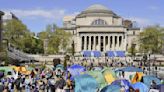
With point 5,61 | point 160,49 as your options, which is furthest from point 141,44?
point 5,61

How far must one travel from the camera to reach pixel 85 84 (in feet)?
74.8

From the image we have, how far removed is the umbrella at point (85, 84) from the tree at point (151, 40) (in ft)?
294

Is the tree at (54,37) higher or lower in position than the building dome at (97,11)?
lower

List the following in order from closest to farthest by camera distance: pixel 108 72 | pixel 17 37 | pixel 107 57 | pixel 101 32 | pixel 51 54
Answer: pixel 108 72, pixel 107 57, pixel 17 37, pixel 51 54, pixel 101 32

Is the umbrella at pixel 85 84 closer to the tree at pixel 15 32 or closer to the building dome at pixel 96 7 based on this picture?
the tree at pixel 15 32

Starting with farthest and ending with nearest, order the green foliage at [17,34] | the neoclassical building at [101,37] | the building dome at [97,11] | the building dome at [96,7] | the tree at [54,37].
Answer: the building dome at [96,7]
the building dome at [97,11]
the neoclassical building at [101,37]
the tree at [54,37]
the green foliage at [17,34]

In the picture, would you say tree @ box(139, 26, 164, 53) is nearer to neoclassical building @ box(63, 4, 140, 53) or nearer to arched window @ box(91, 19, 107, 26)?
neoclassical building @ box(63, 4, 140, 53)

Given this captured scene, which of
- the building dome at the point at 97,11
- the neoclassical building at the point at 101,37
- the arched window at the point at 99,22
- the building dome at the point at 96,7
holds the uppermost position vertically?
the building dome at the point at 96,7

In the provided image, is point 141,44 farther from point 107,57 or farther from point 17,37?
point 17,37

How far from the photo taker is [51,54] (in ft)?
361

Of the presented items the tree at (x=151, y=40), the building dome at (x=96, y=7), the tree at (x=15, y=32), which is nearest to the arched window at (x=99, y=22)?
the building dome at (x=96, y=7)

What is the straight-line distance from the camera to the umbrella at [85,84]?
22719mm

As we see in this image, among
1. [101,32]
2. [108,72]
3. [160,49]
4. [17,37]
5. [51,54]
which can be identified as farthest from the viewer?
[101,32]

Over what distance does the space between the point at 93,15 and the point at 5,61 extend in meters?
77.3
